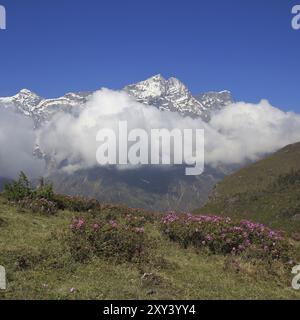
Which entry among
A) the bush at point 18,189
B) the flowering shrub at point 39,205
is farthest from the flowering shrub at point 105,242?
the bush at point 18,189

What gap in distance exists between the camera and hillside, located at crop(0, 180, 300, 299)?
13.4 meters

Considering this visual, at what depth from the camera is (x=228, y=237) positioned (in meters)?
19.4

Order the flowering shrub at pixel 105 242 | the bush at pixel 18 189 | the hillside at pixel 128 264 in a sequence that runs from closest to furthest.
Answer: the hillside at pixel 128 264, the flowering shrub at pixel 105 242, the bush at pixel 18 189

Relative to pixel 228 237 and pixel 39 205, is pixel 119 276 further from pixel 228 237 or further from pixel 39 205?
pixel 39 205

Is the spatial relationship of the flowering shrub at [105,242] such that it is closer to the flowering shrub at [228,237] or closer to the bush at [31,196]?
the flowering shrub at [228,237]

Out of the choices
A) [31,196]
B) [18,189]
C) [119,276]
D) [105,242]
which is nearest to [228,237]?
[105,242]

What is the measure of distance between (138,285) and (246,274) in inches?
157

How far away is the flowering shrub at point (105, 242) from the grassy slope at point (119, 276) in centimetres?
39

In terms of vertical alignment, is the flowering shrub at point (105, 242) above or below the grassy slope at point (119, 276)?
above

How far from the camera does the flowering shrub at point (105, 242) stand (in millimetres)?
16141
